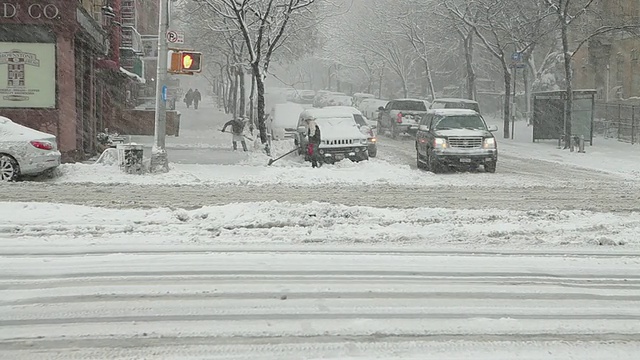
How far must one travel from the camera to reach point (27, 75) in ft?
60.7

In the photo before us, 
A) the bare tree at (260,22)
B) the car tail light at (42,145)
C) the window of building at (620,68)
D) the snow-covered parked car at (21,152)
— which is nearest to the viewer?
the snow-covered parked car at (21,152)

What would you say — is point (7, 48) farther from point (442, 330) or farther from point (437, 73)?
point (437, 73)

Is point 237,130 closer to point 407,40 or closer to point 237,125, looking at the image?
point 237,125

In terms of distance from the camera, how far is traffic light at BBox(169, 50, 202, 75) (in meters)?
16.5

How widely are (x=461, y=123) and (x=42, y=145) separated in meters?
10.9

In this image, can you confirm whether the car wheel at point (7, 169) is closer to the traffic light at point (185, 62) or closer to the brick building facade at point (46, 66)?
the brick building facade at point (46, 66)

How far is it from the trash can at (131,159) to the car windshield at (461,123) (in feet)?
26.1

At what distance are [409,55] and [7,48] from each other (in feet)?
133

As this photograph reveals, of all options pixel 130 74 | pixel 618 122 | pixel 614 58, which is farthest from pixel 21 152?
Answer: pixel 614 58

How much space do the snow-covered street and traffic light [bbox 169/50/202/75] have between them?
135 inches

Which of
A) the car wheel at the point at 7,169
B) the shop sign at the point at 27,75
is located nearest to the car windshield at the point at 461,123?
the shop sign at the point at 27,75

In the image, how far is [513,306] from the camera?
6301 mm

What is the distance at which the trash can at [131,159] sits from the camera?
16547 mm

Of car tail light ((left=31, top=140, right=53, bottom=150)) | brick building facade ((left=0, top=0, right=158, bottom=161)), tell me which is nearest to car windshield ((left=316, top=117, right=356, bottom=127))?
brick building facade ((left=0, top=0, right=158, bottom=161))
